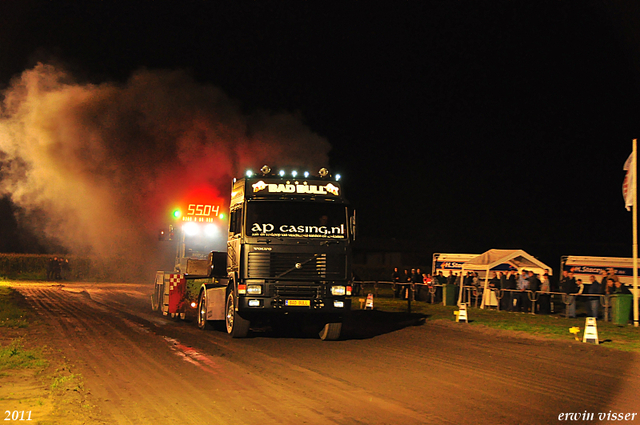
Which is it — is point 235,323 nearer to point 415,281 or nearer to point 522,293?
point 522,293

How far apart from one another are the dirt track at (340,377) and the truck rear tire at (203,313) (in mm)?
626

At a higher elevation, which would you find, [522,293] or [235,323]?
[522,293]

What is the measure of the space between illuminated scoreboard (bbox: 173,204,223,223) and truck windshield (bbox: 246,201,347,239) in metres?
6.92

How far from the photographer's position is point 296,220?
14.5 metres

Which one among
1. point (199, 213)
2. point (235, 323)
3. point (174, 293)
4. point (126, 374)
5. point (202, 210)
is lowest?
point (126, 374)

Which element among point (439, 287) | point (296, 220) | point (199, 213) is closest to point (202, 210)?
point (199, 213)

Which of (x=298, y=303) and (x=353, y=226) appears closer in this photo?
(x=298, y=303)

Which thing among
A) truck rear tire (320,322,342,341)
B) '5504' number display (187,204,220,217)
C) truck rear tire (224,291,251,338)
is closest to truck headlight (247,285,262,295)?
truck rear tire (224,291,251,338)

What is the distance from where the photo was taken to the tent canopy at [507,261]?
2727cm

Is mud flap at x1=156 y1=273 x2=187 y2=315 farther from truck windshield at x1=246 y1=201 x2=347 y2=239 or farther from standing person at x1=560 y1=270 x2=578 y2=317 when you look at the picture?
standing person at x1=560 y1=270 x2=578 y2=317

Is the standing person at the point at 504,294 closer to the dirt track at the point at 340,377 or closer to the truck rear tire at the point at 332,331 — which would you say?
the dirt track at the point at 340,377

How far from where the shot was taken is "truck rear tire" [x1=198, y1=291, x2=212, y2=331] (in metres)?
17.0

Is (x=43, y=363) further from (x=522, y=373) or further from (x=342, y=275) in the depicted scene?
(x=522, y=373)

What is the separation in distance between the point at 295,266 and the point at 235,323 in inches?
81.1
